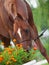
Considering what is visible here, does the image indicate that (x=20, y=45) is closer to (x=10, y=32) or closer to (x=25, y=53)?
(x=25, y=53)

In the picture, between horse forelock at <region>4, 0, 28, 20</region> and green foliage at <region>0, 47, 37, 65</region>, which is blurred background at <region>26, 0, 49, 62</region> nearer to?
horse forelock at <region>4, 0, 28, 20</region>

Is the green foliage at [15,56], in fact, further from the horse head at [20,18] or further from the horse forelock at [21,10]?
the horse forelock at [21,10]

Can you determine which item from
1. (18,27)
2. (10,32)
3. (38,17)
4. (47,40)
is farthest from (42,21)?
(18,27)

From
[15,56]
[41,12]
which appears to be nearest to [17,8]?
[15,56]

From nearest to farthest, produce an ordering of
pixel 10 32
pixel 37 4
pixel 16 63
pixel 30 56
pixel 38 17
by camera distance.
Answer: pixel 16 63 → pixel 30 56 → pixel 10 32 → pixel 37 4 → pixel 38 17

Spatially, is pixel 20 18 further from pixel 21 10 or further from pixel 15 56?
pixel 15 56

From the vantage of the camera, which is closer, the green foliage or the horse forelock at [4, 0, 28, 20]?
the green foliage

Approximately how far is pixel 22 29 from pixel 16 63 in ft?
1.10

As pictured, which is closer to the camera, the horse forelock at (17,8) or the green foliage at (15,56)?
the green foliage at (15,56)

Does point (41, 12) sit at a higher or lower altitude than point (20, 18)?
higher

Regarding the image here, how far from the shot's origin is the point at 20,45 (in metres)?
3.10

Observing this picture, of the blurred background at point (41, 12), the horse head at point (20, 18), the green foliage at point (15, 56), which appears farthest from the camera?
the blurred background at point (41, 12)

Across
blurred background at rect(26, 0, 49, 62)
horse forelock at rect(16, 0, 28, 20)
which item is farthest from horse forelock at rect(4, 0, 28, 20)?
blurred background at rect(26, 0, 49, 62)

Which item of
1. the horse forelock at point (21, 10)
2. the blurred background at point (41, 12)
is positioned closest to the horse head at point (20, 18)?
the horse forelock at point (21, 10)
